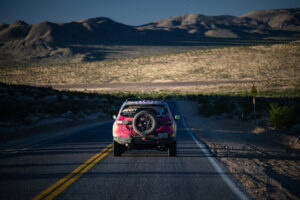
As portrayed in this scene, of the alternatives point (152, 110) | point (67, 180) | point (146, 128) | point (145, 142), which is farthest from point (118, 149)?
point (67, 180)

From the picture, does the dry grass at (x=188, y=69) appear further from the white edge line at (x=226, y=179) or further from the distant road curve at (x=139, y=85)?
the white edge line at (x=226, y=179)

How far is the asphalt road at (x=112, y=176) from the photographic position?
5598mm

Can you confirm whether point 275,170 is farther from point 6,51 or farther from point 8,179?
point 6,51

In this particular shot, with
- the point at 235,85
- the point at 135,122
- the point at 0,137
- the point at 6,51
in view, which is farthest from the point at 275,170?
the point at 6,51

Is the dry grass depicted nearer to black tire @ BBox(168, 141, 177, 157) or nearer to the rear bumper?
black tire @ BBox(168, 141, 177, 157)

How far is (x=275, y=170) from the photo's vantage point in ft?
25.0

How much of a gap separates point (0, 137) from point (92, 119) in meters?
13.7

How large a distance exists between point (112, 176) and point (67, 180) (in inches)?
41.6

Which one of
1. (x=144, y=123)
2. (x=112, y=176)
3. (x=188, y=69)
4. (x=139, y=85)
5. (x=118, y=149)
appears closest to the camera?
(x=112, y=176)

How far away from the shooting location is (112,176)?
22.5 feet

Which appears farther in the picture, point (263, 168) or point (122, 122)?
point (122, 122)

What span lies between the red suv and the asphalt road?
1.79 ft

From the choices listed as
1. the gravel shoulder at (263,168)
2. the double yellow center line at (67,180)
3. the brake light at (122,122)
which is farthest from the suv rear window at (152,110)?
the gravel shoulder at (263,168)

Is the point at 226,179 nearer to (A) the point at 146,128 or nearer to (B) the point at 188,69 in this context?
(A) the point at 146,128
